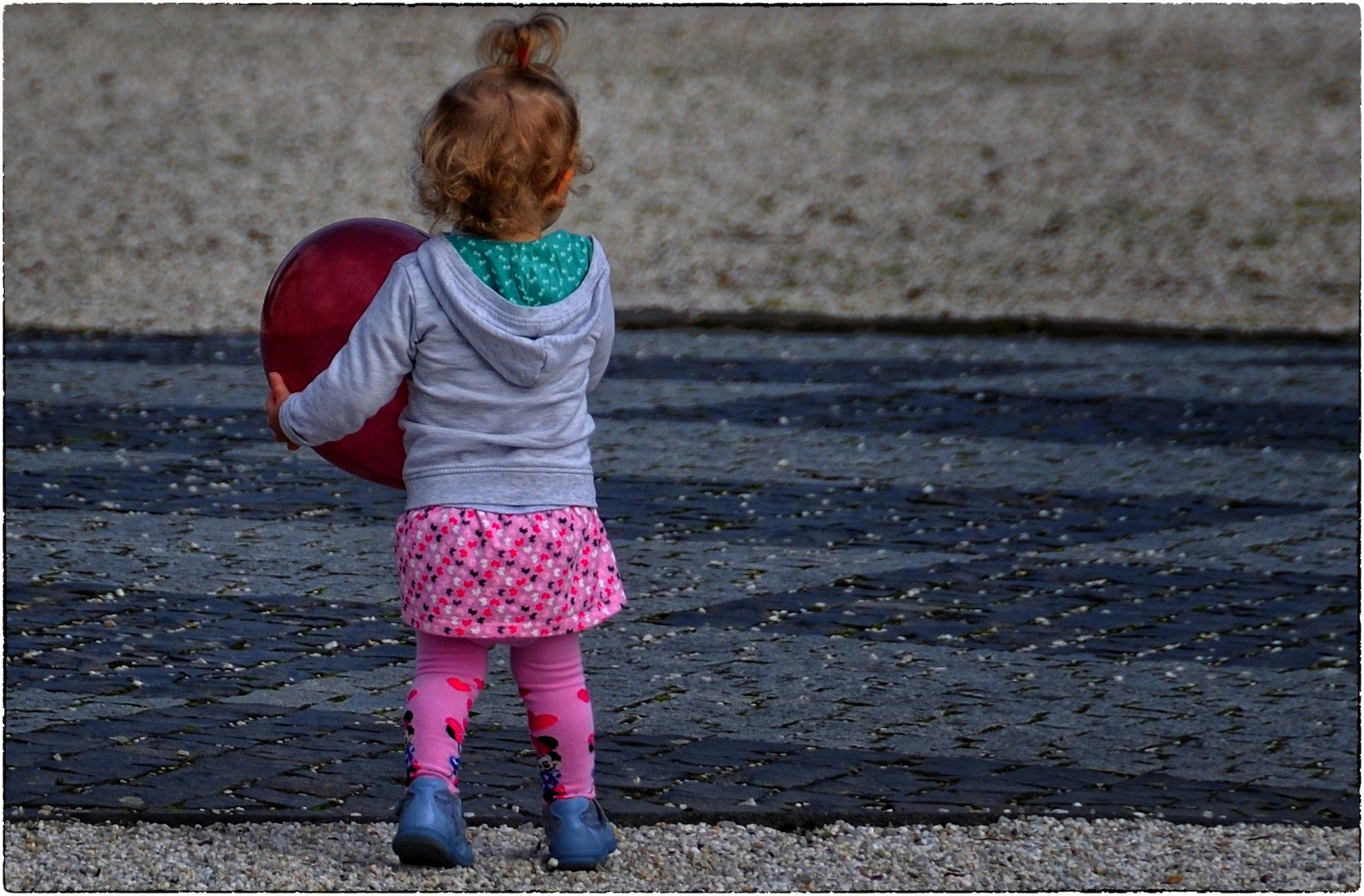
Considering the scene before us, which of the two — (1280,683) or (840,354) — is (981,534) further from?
(840,354)

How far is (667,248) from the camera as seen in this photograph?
13.6 metres

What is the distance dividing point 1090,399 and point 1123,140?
6.64m

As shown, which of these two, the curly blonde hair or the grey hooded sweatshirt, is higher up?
the curly blonde hair

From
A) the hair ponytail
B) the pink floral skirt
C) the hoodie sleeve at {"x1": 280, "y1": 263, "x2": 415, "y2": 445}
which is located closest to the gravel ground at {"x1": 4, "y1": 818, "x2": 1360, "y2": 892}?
the pink floral skirt

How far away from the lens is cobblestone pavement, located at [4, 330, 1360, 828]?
12.3 feet

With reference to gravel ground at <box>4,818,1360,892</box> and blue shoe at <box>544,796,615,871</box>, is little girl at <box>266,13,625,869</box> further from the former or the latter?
gravel ground at <box>4,818,1360,892</box>

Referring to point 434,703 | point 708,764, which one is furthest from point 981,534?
point 434,703

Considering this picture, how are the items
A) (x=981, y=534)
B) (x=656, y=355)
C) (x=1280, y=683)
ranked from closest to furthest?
(x=1280, y=683) → (x=981, y=534) → (x=656, y=355)

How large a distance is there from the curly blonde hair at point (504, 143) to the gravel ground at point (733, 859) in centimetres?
109

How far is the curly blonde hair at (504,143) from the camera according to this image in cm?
297

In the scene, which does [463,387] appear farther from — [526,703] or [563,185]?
[526,703]

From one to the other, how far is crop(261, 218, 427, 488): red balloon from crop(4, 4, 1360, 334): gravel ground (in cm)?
838

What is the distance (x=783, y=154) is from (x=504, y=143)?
1257 centimetres

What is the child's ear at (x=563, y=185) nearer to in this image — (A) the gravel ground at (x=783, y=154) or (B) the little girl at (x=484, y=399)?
(B) the little girl at (x=484, y=399)
